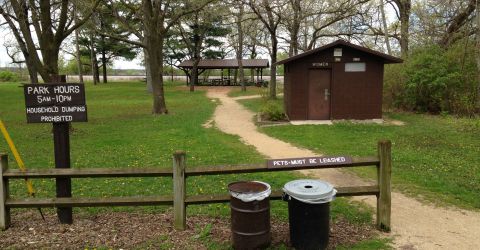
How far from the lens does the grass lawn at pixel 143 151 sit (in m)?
Result: 7.71

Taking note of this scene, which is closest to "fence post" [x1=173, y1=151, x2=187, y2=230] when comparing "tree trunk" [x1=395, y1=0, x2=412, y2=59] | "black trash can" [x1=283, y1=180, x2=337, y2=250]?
"black trash can" [x1=283, y1=180, x2=337, y2=250]

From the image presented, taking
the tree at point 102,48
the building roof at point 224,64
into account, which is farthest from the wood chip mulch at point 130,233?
the tree at point 102,48

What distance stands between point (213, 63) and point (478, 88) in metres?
37.2

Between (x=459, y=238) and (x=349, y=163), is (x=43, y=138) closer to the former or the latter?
(x=349, y=163)

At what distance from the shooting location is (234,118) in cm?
2039

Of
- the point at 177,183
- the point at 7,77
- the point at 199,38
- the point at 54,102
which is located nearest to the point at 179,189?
the point at 177,183

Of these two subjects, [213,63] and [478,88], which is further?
[213,63]

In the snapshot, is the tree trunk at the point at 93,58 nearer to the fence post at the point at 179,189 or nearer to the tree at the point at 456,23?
the tree at the point at 456,23

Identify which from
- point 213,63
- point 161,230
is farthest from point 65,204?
point 213,63

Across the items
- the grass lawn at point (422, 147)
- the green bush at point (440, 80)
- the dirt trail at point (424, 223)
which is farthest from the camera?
the green bush at point (440, 80)

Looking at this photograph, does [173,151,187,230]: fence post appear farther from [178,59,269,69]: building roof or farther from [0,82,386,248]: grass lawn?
[178,59,269,69]: building roof

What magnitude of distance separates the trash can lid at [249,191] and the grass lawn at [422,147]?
372 centimetres

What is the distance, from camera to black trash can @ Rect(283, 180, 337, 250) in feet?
16.6

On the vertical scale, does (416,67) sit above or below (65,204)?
above
